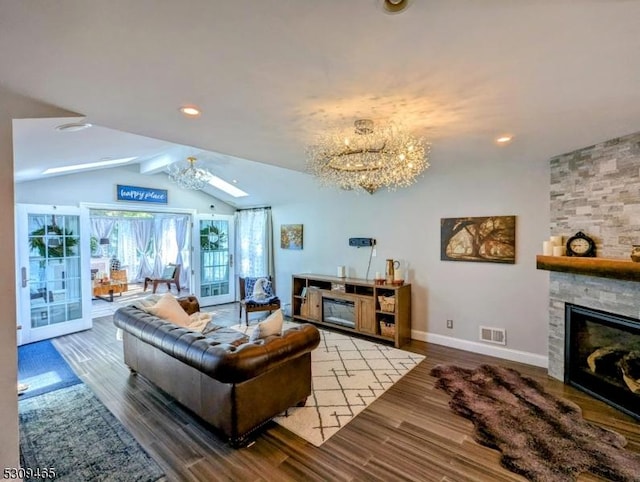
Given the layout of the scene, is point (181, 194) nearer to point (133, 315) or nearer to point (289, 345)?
point (133, 315)

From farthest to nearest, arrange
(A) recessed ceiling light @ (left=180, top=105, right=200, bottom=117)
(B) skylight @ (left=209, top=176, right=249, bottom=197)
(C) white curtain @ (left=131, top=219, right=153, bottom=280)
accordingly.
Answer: (C) white curtain @ (left=131, top=219, right=153, bottom=280), (B) skylight @ (left=209, top=176, right=249, bottom=197), (A) recessed ceiling light @ (left=180, top=105, right=200, bottom=117)

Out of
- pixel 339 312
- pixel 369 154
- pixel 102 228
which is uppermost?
pixel 369 154

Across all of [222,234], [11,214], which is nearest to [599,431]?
[11,214]

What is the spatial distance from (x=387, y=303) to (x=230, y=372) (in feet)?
9.55

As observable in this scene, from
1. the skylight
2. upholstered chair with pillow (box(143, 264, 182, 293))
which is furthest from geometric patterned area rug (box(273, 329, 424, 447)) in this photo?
upholstered chair with pillow (box(143, 264, 182, 293))

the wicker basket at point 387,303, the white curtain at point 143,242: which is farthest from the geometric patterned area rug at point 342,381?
the white curtain at point 143,242

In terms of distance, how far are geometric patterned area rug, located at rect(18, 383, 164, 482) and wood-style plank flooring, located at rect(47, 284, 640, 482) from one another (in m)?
0.10

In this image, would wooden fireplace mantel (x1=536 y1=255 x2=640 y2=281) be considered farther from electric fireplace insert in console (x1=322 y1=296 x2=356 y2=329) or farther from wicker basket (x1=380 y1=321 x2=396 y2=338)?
electric fireplace insert in console (x1=322 y1=296 x2=356 y2=329)

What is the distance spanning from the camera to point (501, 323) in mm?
4051

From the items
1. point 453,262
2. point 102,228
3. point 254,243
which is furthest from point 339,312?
point 102,228

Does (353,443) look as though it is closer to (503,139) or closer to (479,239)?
(503,139)

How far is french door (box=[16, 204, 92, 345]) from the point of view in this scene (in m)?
4.58

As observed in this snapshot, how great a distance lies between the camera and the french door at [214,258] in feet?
23.2

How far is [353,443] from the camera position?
7.92 ft
